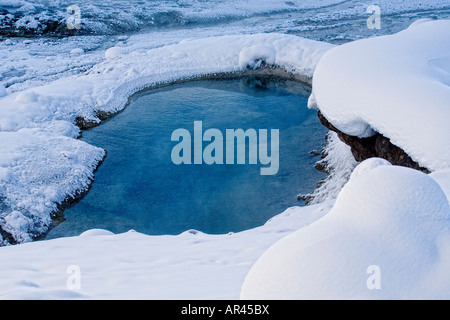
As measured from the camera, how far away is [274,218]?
1064 centimetres

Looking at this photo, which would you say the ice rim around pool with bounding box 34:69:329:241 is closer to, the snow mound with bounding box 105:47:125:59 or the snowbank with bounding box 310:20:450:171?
the snow mound with bounding box 105:47:125:59

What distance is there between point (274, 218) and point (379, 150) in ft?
11.2

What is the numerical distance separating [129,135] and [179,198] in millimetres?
5011

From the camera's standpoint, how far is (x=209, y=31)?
109ft

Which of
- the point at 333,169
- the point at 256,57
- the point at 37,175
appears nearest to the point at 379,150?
the point at 333,169

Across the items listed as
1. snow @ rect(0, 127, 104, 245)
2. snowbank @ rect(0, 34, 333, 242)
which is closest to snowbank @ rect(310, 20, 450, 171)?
snow @ rect(0, 127, 104, 245)

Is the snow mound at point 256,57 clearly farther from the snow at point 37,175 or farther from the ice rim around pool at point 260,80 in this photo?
the snow at point 37,175

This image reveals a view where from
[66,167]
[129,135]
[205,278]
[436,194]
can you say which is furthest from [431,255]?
[129,135]

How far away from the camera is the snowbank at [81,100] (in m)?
12.0

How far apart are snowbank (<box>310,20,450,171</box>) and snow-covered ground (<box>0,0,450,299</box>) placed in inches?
1.3

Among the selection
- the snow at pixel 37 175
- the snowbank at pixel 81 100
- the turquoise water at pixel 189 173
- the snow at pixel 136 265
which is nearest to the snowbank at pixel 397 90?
the turquoise water at pixel 189 173

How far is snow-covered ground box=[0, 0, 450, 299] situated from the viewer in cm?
377

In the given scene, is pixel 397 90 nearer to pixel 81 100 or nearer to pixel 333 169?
pixel 333 169
